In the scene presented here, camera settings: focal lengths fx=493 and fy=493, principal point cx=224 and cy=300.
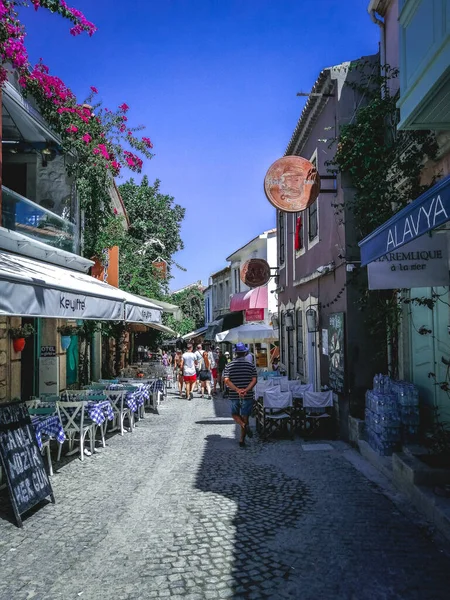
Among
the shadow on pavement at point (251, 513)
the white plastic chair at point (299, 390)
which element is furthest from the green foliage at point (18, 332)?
the white plastic chair at point (299, 390)

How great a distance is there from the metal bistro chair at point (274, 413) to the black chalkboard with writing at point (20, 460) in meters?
4.58

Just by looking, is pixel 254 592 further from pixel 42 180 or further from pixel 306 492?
pixel 42 180

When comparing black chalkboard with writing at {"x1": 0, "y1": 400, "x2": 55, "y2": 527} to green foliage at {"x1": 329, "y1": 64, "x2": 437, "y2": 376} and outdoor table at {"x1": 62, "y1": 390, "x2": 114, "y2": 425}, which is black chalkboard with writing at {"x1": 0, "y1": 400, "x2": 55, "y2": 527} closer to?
outdoor table at {"x1": 62, "y1": 390, "x2": 114, "y2": 425}

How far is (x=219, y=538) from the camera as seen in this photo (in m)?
4.61

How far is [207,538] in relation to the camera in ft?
15.1

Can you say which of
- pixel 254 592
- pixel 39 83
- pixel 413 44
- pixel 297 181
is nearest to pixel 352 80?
pixel 297 181

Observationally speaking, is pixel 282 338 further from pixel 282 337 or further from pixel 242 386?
pixel 242 386

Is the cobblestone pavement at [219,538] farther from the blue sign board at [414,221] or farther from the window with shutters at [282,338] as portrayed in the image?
the window with shutters at [282,338]

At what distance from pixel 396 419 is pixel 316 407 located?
2.57m

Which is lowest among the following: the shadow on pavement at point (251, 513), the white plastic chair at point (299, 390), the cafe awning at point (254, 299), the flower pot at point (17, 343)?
the shadow on pavement at point (251, 513)

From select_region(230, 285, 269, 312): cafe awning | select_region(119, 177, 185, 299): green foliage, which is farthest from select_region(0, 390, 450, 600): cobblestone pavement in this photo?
select_region(119, 177, 185, 299): green foliage

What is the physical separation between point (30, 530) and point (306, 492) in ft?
10.2

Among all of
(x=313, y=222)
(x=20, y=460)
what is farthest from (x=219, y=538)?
(x=313, y=222)

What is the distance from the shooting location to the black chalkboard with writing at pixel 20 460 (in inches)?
194
